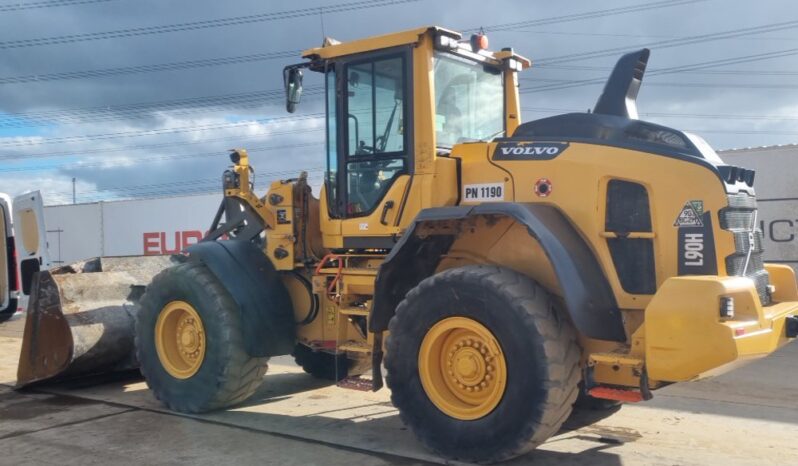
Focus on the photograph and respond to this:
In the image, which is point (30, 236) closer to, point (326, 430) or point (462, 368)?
point (326, 430)

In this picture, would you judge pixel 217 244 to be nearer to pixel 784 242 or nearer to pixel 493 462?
pixel 493 462

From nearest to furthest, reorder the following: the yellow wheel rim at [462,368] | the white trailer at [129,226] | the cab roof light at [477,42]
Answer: the yellow wheel rim at [462,368]
the cab roof light at [477,42]
the white trailer at [129,226]

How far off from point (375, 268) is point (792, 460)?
10.5 feet

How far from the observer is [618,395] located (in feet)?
15.9

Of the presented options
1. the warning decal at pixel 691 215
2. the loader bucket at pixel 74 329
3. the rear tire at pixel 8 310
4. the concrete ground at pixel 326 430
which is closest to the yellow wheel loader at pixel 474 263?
the warning decal at pixel 691 215

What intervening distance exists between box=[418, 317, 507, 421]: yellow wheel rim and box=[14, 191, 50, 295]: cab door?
5.32 metres

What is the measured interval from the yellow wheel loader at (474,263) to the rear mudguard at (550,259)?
15 mm

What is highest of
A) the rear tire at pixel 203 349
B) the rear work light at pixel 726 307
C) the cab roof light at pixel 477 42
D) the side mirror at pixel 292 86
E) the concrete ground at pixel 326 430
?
the cab roof light at pixel 477 42

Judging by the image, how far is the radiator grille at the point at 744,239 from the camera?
487 cm

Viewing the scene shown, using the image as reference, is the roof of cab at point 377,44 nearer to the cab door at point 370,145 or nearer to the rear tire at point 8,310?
the cab door at point 370,145

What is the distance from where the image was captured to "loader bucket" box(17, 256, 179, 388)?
761cm

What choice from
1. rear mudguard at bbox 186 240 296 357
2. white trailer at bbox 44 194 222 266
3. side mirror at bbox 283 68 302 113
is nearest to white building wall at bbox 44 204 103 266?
white trailer at bbox 44 194 222 266

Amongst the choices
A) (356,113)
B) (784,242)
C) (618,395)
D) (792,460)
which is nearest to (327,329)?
(356,113)

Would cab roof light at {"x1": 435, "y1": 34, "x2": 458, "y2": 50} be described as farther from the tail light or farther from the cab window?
the tail light
